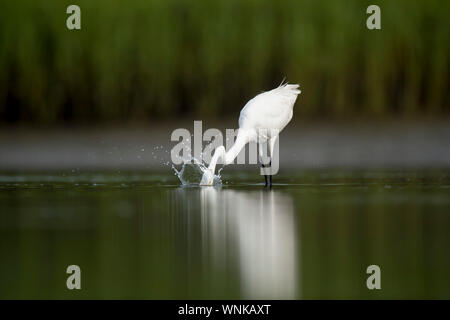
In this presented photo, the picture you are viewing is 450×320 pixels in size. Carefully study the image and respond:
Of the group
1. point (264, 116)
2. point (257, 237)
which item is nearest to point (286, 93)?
point (264, 116)

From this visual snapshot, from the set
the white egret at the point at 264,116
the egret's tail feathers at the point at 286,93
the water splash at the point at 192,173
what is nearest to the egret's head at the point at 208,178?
the water splash at the point at 192,173

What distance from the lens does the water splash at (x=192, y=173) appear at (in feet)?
41.8

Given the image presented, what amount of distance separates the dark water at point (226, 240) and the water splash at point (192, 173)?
0.47 metres

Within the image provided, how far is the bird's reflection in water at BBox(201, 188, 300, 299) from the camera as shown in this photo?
5.87m

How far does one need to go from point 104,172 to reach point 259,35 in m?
7.09

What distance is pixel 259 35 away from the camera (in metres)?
20.7

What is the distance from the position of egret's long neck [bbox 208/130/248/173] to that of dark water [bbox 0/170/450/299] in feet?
1.18

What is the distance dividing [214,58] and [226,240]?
1354 cm

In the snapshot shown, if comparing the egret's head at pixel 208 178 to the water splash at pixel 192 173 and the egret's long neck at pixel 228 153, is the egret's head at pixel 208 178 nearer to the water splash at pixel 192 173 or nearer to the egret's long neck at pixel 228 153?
the egret's long neck at pixel 228 153

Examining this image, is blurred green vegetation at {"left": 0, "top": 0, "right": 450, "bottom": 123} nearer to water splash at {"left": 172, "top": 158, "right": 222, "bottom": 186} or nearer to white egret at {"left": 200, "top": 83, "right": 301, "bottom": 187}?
white egret at {"left": 200, "top": 83, "right": 301, "bottom": 187}

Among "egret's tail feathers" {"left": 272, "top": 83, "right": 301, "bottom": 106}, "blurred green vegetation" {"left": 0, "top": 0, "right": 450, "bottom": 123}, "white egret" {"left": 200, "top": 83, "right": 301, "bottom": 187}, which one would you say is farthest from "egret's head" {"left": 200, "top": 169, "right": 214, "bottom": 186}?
"blurred green vegetation" {"left": 0, "top": 0, "right": 450, "bottom": 123}

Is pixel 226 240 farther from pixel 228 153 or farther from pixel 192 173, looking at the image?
pixel 192 173

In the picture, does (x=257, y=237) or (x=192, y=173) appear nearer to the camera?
(x=257, y=237)

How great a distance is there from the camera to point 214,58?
20734 millimetres
